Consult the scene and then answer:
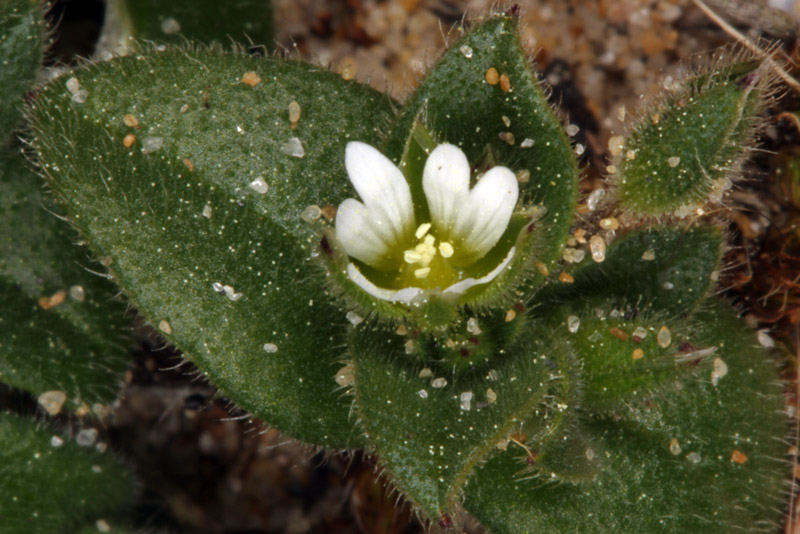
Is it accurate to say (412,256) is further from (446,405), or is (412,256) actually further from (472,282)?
(446,405)

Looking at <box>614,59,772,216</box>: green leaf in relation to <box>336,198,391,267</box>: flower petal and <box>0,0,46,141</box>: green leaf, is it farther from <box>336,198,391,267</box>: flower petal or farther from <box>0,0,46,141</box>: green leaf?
<box>0,0,46,141</box>: green leaf

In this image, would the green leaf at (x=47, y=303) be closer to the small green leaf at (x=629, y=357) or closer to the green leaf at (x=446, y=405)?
the green leaf at (x=446, y=405)

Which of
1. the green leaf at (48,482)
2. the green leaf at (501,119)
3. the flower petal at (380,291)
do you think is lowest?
the green leaf at (48,482)

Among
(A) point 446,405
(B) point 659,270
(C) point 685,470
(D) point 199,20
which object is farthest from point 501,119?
(D) point 199,20

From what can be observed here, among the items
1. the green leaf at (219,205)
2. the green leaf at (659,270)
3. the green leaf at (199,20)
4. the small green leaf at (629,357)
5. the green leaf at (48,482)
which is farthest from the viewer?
the green leaf at (199,20)

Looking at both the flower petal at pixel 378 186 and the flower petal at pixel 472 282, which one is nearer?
the flower petal at pixel 472 282

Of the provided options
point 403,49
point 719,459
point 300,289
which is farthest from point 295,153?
point 719,459

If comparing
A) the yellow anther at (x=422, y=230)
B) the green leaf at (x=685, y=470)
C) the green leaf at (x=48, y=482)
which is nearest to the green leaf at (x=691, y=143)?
the green leaf at (x=685, y=470)
